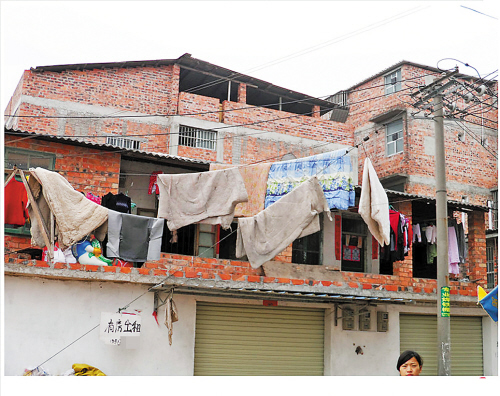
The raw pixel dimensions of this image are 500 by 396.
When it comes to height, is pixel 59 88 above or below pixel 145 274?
above

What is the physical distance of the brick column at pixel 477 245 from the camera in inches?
510

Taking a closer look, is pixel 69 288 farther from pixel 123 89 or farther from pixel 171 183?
pixel 123 89

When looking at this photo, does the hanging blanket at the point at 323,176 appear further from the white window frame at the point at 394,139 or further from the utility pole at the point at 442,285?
the white window frame at the point at 394,139

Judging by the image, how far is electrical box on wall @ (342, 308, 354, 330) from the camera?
37.4ft

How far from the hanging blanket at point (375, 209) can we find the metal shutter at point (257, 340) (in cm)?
331

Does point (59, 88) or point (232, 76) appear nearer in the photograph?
point (59, 88)

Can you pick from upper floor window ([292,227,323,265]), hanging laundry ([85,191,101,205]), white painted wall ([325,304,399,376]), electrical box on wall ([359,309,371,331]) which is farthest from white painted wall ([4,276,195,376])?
electrical box on wall ([359,309,371,331])

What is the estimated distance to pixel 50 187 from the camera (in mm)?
8055

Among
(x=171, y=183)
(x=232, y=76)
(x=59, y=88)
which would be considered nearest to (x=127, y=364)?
(x=171, y=183)

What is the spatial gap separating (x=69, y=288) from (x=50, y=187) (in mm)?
2022

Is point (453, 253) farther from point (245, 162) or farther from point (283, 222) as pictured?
point (245, 162)

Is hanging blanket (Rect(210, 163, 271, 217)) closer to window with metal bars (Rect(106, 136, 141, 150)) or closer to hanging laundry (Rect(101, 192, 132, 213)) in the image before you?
hanging laundry (Rect(101, 192, 132, 213))

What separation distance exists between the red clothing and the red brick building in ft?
2.36

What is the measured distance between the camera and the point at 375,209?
865 centimetres
